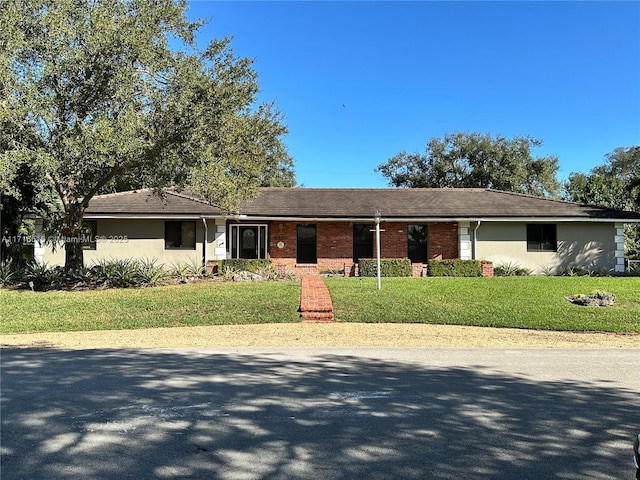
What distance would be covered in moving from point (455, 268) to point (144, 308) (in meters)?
12.1

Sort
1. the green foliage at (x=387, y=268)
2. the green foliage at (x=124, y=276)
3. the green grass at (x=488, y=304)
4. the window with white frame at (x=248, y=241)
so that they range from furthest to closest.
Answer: the window with white frame at (x=248, y=241) < the green foliage at (x=387, y=268) < the green foliage at (x=124, y=276) < the green grass at (x=488, y=304)

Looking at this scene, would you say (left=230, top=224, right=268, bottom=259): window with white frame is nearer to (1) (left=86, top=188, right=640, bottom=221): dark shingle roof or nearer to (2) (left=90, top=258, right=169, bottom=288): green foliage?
(1) (left=86, top=188, right=640, bottom=221): dark shingle roof

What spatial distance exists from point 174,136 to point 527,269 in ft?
49.8

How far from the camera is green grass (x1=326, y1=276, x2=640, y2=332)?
436 inches

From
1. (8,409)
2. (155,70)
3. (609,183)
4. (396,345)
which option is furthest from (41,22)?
(609,183)

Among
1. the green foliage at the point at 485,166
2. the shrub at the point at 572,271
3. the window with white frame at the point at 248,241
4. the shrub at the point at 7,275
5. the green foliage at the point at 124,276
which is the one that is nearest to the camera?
the green foliage at the point at 124,276

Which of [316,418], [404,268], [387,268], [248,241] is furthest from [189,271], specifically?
[316,418]

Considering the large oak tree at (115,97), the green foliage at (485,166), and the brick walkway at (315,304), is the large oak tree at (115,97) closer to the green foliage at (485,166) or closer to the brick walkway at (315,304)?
the brick walkway at (315,304)

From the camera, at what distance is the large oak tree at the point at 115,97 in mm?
11516

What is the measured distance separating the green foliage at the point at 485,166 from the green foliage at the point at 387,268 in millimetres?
22446

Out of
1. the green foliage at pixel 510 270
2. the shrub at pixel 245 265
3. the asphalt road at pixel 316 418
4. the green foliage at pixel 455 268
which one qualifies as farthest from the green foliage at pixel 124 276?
the green foliage at pixel 510 270

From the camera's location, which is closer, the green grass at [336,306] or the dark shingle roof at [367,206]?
the green grass at [336,306]

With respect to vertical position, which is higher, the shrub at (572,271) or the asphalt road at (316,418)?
the shrub at (572,271)

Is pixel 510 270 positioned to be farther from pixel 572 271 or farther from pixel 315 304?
pixel 315 304
